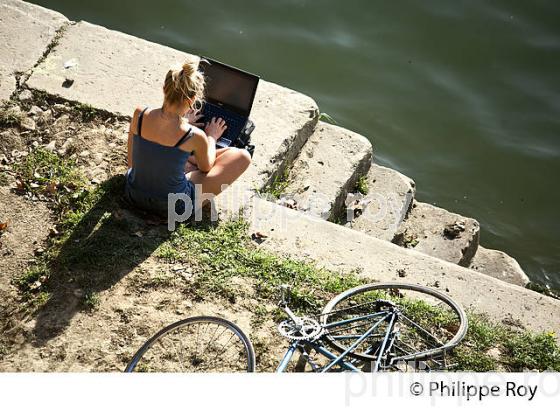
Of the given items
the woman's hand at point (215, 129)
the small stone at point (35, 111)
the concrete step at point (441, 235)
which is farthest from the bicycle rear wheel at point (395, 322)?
the small stone at point (35, 111)

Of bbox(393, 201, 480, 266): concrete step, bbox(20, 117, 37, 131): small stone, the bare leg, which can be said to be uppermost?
the bare leg

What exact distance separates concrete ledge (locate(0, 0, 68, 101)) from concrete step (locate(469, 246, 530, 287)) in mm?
4899

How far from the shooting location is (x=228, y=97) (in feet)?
19.8

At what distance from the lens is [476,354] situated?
4641mm

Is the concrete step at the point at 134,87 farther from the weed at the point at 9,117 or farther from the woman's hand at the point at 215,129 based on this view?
the woman's hand at the point at 215,129

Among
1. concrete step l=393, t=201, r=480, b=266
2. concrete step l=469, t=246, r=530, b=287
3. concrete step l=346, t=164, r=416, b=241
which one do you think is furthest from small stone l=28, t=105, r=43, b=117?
concrete step l=469, t=246, r=530, b=287

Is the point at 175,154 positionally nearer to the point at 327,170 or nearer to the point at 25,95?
the point at 327,170

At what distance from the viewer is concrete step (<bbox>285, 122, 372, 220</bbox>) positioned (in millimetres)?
6359

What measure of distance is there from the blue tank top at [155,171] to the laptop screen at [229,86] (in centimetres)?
109

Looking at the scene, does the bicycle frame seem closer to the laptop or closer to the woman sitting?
the woman sitting

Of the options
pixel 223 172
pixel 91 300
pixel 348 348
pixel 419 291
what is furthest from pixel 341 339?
pixel 223 172

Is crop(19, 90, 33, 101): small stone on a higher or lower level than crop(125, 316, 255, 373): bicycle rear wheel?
higher
